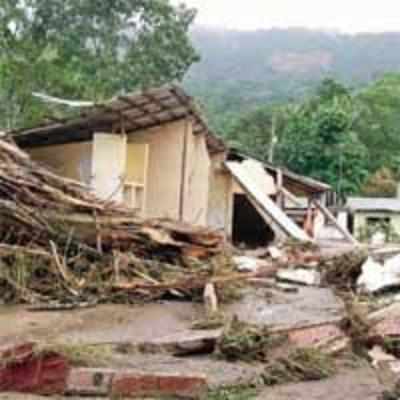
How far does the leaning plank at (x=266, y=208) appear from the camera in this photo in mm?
13211

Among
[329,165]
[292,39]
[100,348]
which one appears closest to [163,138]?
[100,348]

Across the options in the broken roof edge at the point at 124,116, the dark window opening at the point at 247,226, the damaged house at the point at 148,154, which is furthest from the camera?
the dark window opening at the point at 247,226

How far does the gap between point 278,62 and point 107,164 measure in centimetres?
8595

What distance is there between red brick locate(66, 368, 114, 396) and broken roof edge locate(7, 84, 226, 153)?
7.06 m

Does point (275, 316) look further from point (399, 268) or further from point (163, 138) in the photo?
point (163, 138)

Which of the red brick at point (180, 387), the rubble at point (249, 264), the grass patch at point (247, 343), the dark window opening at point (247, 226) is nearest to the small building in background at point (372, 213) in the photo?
the dark window opening at point (247, 226)

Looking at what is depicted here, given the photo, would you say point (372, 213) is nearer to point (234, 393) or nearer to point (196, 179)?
point (196, 179)

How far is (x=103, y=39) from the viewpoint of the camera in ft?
86.2

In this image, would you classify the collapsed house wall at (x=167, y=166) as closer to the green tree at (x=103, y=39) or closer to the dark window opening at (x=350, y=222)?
the green tree at (x=103, y=39)

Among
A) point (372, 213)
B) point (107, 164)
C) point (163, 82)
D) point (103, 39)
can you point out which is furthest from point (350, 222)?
point (107, 164)

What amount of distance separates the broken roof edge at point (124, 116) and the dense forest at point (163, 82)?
262 centimetres

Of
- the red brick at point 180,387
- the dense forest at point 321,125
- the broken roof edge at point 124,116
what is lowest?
the red brick at point 180,387

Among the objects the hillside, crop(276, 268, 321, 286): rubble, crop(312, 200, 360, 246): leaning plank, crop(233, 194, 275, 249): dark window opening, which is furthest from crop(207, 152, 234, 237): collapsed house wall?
the hillside

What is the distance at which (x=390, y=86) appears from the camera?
151ft
